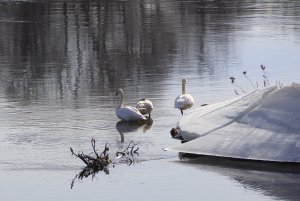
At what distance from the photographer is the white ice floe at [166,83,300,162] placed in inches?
656

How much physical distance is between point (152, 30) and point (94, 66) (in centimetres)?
987

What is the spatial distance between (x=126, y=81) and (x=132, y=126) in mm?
5903

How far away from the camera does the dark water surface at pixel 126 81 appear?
15.6m

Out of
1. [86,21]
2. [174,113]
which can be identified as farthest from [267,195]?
[86,21]

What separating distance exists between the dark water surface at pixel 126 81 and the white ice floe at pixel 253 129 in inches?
12.9

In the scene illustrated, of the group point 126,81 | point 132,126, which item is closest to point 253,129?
point 132,126

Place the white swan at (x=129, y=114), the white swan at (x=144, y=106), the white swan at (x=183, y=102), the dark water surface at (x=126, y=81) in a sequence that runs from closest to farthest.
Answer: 1. the dark water surface at (x=126, y=81)
2. the white swan at (x=129, y=114)
3. the white swan at (x=144, y=106)
4. the white swan at (x=183, y=102)

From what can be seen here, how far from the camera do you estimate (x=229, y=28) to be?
39.5 metres

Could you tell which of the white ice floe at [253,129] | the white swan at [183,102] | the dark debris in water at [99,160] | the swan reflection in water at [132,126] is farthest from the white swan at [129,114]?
the dark debris in water at [99,160]

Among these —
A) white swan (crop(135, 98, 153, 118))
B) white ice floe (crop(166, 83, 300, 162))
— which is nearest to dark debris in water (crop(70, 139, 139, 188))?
white ice floe (crop(166, 83, 300, 162))

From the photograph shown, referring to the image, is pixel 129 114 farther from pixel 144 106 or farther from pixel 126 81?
pixel 126 81

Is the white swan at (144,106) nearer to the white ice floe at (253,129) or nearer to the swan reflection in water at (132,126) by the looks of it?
the swan reflection in water at (132,126)

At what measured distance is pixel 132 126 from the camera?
20562mm

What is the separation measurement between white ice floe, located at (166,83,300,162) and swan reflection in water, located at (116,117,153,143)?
1.43 metres
